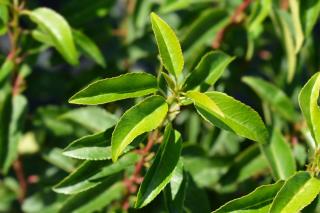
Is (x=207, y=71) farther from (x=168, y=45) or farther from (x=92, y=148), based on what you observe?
(x=92, y=148)

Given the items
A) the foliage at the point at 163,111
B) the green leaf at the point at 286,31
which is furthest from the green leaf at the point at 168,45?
the green leaf at the point at 286,31

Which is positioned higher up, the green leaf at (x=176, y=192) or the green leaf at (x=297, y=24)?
the green leaf at (x=297, y=24)

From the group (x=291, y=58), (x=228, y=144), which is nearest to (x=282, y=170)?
(x=291, y=58)

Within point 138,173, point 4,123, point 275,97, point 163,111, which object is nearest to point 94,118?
point 138,173

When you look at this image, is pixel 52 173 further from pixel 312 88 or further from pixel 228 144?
pixel 312 88

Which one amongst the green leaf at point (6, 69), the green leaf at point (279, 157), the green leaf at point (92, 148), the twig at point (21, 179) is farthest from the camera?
the twig at point (21, 179)

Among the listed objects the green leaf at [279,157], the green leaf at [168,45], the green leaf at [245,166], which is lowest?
the green leaf at [245,166]

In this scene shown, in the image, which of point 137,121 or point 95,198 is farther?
point 95,198

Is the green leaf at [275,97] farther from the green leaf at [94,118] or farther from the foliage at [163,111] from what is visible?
the green leaf at [94,118]
